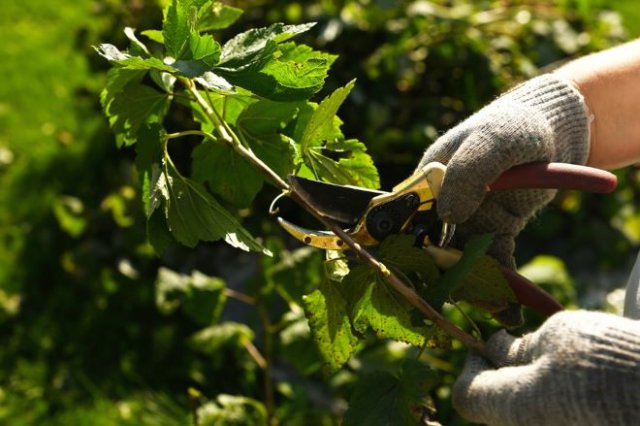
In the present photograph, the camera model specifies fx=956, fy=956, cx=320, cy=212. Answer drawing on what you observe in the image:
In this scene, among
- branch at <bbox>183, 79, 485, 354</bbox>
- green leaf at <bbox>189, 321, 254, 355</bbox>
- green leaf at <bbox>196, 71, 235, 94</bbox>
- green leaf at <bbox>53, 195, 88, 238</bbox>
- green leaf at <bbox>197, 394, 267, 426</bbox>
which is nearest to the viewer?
green leaf at <bbox>196, 71, 235, 94</bbox>

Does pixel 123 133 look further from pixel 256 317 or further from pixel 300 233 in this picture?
pixel 256 317

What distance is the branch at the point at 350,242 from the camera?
5.17ft

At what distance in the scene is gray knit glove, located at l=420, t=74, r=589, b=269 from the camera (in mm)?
1555

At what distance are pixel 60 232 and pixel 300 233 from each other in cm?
205

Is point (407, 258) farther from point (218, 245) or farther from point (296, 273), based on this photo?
point (218, 245)

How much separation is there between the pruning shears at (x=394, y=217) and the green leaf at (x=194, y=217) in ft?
0.37

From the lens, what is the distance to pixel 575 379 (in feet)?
4.26

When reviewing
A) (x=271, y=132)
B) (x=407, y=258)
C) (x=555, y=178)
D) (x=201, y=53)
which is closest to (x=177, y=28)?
(x=201, y=53)

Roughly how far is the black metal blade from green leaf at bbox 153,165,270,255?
140 millimetres

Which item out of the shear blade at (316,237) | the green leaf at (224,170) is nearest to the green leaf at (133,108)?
the green leaf at (224,170)

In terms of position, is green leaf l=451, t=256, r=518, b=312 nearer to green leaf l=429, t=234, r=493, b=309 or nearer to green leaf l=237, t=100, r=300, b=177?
green leaf l=429, t=234, r=493, b=309

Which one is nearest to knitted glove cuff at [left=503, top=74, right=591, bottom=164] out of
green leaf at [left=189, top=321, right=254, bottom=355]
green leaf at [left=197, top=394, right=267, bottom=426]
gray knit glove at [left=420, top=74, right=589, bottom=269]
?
gray knit glove at [left=420, top=74, right=589, bottom=269]

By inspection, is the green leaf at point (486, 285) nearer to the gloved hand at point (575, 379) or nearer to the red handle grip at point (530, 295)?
the red handle grip at point (530, 295)

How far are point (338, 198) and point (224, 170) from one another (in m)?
0.23
